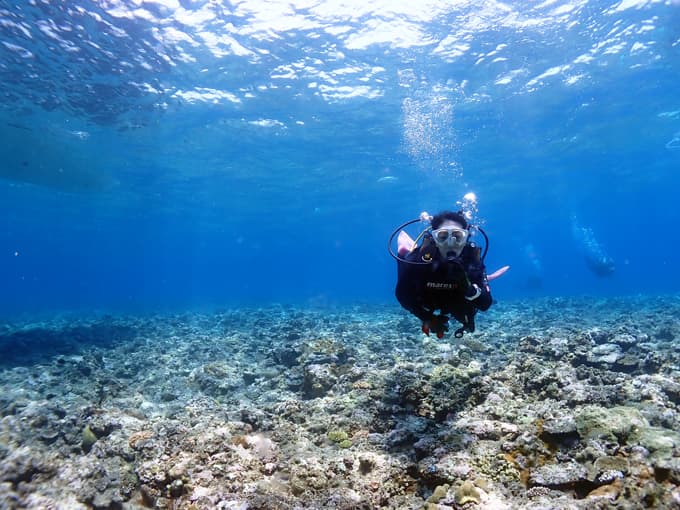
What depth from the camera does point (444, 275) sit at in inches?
203

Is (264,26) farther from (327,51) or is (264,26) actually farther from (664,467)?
(664,467)

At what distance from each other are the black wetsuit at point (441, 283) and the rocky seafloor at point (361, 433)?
1.39m

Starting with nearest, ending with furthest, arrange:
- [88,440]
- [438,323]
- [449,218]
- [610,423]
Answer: [610,423] → [449,218] → [438,323] → [88,440]

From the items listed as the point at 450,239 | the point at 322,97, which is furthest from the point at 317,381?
the point at 322,97

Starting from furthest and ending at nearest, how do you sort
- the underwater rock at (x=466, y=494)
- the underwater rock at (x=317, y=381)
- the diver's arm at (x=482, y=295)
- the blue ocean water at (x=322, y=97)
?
the blue ocean water at (x=322, y=97) → the underwater rock at (x=317, y=381) → the diver's arm at (x=482, y=295) → the underwater rock at (x=466, y=494)

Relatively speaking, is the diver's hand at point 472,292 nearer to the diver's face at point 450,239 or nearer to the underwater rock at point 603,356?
the diver's face at point 450,239

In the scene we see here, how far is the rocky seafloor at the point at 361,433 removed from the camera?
385 cm

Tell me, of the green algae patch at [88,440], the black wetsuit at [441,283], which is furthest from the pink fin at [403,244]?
the green algae patch at [88,440]

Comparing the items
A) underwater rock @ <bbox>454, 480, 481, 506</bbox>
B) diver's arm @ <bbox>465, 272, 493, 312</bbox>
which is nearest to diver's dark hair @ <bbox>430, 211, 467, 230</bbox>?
diver's arm @ <bbox>465, 272, 493, 312</bbox>

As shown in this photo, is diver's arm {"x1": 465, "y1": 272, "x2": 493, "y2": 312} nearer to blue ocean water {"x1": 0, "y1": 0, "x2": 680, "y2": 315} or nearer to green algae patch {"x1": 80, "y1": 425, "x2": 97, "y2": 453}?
green algae patch {"x1": 80, "y1": 425, "x2": 97, "y2": 453}

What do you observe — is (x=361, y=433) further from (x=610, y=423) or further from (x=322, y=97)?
(x=322, y=97)

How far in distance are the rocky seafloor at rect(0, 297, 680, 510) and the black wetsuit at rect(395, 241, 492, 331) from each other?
1.39 meters

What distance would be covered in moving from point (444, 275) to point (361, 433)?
2494mm

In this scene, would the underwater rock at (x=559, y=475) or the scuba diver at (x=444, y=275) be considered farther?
the scuba diver at (x=444, y=275)
